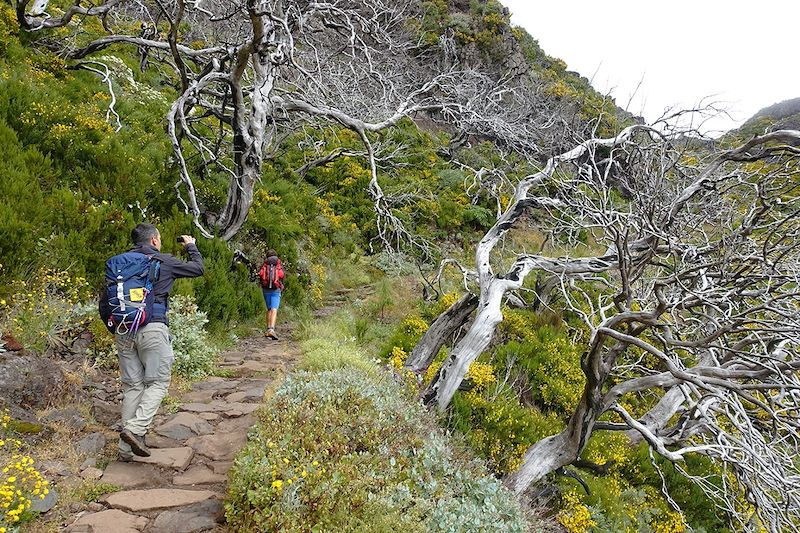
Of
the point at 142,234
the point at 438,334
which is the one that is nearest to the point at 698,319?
the point at 438,334

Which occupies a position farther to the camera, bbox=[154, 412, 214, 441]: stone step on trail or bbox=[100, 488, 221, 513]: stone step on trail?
bbox=[154, 412, 214, 441]: stone step on trail

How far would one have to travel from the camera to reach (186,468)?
12.8 ft

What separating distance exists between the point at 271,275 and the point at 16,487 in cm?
543

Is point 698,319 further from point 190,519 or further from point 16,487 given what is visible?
point 16,487

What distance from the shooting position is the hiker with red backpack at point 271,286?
8.27m

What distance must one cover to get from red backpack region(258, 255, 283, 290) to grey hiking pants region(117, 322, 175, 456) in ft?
13.6

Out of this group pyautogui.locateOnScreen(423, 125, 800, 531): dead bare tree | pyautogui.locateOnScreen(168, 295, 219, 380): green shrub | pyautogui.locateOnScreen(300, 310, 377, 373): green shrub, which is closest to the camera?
pyautogui.locateOnScreen(423, 125, 800, 531): dead bare tree

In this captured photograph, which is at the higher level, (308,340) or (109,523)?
(109,523)

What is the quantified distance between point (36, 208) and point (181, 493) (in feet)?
14.1

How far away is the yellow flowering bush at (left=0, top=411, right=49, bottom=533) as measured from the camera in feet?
8.79

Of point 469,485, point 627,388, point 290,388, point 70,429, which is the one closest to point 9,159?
point 70,429

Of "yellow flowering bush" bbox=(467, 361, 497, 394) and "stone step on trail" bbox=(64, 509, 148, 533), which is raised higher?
"stone step on trail" bbox=(64, 509, 148, 533)

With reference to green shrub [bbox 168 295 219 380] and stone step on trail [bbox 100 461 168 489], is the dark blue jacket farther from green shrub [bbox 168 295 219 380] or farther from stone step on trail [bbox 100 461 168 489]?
green shrub [bbox 168 295 219 380]

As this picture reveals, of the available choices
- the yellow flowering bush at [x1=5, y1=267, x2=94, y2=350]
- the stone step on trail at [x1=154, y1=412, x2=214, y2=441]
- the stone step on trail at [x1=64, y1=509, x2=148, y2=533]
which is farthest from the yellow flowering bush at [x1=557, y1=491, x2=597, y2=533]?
the yellow flowering bush at [x1=5, y1=267, x2=94, y2=350]
